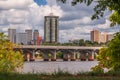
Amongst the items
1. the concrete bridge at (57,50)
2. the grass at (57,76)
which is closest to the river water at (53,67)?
the grass at (57,76)

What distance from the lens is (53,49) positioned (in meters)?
127

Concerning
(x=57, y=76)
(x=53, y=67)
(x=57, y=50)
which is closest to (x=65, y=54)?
(x=57, y=50)

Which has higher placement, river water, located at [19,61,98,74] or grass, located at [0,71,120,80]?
grass, located at [0,71,120,80]

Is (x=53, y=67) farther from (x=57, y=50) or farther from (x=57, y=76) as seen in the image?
(x=57, y=76)

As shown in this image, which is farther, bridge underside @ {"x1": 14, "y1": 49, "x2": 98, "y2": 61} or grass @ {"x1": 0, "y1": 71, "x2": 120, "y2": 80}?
bridge underside @ {"x1": 14, "y1": 49, "x2": 98, "y2": 61}

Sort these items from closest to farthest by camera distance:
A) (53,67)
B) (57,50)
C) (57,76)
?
(57,76) < (53,67) < (57,50)

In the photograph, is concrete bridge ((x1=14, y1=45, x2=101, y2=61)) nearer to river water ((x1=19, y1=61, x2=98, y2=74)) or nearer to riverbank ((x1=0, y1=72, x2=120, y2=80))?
river water ((x1=19, y1=61, x2=98, y2=74))

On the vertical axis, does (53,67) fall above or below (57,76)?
below

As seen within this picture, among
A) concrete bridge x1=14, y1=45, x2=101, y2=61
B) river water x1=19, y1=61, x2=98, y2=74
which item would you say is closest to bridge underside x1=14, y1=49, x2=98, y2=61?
concrete bridge x1=14, y1=45, x2=101, y2=61

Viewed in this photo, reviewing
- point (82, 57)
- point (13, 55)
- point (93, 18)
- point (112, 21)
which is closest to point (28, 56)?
point (82, 57)

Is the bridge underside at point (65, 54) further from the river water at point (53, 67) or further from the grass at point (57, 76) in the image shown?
the grass at point (57, 76)

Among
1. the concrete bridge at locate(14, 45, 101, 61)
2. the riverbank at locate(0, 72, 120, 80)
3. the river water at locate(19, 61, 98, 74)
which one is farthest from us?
the concrete bridge at locate(14, 45, 101, 61)

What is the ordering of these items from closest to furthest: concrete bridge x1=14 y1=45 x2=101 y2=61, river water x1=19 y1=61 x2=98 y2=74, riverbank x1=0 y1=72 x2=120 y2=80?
riverbank x1=0 y1=72 x2=120 y2=80
river water x1=19 y1=61 x2=98 y2=74
concrete bridge x1=14 y1=45 x2=101 y2=61

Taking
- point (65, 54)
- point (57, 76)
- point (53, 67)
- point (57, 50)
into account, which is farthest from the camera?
point (65, 54)
